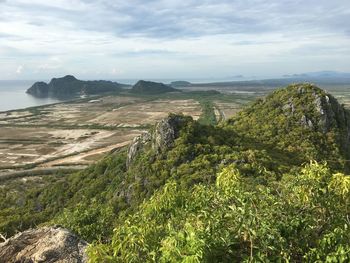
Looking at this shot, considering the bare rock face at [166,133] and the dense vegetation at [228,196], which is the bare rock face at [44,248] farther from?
the bare rock face at [166,133]

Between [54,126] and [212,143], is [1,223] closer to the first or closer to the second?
A: [212,143]

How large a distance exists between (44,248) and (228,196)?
15.7 feet

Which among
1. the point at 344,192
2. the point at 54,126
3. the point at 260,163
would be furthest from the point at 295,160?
the point at 54,126

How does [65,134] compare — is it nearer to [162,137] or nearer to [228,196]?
[162,137]

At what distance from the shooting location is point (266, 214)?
7.74m

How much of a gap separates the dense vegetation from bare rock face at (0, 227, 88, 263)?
901 mm

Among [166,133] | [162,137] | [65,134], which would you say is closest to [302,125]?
[166,133]

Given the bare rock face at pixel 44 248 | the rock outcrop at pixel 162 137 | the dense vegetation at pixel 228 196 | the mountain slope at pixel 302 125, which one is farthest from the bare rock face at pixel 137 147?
the bare rock face at pixel 44 248

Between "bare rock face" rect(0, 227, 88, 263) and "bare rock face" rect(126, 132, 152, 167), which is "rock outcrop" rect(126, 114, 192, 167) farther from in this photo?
"bare rock face" rect(0, 227, 88, 263)

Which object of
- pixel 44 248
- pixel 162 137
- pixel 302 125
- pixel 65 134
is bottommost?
pixel 65 134

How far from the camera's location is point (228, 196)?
866 centimetres

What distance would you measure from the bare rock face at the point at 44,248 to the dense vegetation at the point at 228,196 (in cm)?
90

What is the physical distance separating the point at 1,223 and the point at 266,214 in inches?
1065

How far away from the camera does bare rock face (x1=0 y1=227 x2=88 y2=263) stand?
32.4ft
